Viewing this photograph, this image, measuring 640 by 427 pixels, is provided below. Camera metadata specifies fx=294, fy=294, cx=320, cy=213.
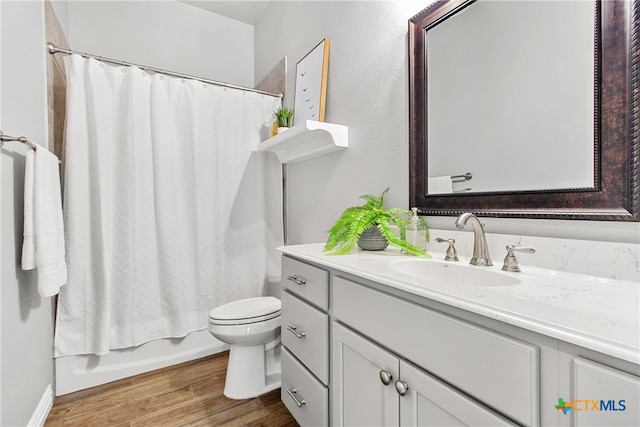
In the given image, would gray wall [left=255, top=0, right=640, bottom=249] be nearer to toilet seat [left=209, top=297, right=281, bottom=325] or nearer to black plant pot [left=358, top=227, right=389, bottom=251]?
black plant pot [left=358, top=227, right=389, bottom=251]

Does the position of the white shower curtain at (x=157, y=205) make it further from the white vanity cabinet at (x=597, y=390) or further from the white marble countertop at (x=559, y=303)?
the white vanity cabinet at (x=597, y=390)

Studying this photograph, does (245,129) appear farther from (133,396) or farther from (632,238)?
(632,238)

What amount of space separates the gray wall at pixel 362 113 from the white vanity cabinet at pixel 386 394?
1.83ft

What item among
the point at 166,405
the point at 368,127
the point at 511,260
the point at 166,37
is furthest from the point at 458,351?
the point at 166,37

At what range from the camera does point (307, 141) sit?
6.16 feet

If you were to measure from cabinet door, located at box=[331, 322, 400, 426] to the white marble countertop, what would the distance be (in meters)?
0.23

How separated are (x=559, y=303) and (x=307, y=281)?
800mm

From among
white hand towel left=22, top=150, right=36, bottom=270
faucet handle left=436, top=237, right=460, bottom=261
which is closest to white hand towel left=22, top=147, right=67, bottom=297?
white hand towel left=22, top=150, right=36, bottom=270

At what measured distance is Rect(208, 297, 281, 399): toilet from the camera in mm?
1565

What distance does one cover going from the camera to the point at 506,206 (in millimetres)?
967

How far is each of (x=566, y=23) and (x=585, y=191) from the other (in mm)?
478

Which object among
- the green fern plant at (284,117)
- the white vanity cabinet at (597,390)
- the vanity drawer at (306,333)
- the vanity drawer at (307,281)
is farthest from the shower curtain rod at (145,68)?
the white vanity cabinet at (597,390)

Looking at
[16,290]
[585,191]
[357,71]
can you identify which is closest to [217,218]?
[16,290]

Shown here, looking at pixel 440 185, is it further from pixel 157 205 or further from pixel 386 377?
pixel 157 205
